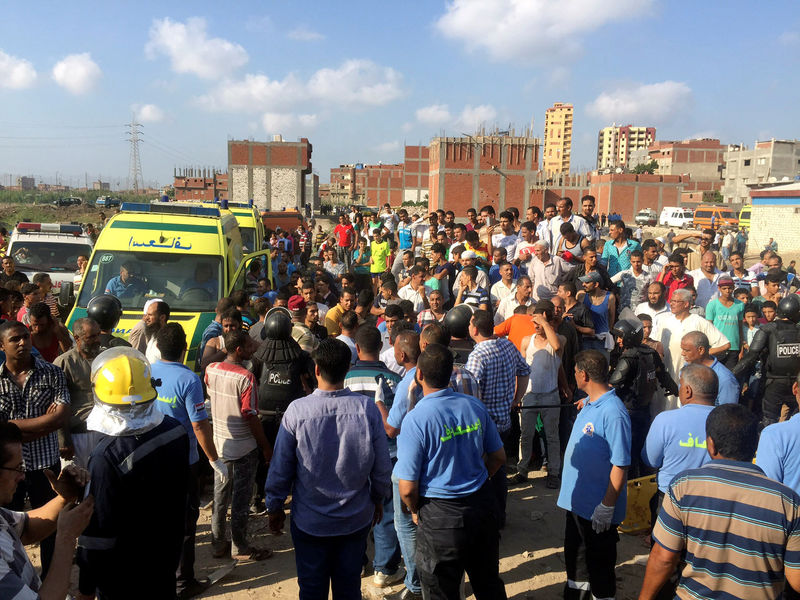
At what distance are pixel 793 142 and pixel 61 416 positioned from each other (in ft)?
270

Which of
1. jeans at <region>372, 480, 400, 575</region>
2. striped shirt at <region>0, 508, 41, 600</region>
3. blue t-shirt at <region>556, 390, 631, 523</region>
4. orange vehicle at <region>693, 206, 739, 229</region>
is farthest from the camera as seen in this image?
orange vehicle at <region>693, 206, 739, 229</region>

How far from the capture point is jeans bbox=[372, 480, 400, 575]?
184 inches

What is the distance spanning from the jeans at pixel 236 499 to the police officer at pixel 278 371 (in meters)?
0.35

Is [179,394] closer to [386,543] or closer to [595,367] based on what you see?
[386,543]

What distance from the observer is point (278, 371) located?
5.10m

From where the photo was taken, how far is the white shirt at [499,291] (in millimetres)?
8688

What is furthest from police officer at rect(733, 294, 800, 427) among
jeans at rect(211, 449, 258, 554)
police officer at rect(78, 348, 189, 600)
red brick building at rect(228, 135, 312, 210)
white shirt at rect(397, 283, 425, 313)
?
red brick building at rect(228, 135, 312, 210)

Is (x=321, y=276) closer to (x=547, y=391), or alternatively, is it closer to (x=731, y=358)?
(x=547, y=391)

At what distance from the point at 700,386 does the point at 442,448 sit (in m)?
1.78

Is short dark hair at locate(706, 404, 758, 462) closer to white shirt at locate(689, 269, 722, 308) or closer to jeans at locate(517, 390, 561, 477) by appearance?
jeans at locate(517, 390, 561, 477)

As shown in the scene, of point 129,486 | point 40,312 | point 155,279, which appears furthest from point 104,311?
point 129,486

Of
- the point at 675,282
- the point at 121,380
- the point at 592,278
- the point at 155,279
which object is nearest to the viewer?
the point at 121,380

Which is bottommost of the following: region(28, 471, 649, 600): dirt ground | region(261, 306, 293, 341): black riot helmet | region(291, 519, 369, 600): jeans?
region(28, 471, 649, 600): dirt ground

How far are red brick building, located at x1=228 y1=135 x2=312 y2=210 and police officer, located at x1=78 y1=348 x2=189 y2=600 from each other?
64029 millimetres
